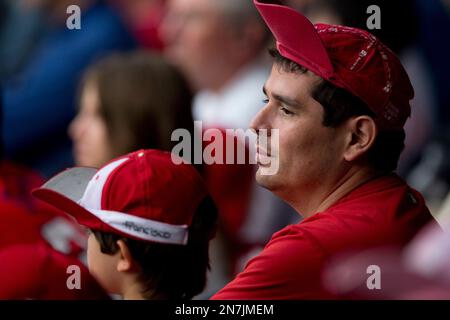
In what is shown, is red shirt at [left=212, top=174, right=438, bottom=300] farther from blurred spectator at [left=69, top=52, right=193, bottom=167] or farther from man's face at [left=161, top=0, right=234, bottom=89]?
man's face at [left=161, top=0, right=234, bottom=89]

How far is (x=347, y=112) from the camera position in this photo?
2.84 meters

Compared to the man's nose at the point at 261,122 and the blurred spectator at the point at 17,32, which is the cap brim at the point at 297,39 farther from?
the blurred spectator at the point at 17,32

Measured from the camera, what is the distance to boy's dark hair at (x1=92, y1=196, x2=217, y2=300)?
3.02 metres

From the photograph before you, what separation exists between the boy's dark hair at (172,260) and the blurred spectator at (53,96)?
2.20 m

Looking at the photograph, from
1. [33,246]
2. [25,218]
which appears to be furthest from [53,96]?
[33,246]

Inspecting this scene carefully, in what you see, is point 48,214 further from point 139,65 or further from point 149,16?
point 149,16

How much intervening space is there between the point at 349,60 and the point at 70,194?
33.7 inches

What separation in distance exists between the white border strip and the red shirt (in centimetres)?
34

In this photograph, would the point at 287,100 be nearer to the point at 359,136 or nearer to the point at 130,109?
the point at 359,136

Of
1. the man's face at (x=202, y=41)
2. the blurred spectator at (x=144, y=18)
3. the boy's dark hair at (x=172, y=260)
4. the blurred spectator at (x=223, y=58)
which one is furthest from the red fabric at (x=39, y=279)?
the blurred spectator at (x=144, y=18)

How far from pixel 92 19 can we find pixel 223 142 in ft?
4.63

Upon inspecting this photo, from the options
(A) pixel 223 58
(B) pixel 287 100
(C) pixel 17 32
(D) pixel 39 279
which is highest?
(C) pixel 17 32
